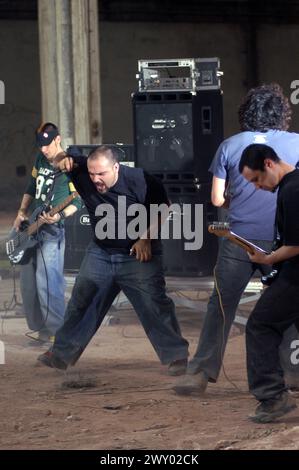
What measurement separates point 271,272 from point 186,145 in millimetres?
3624

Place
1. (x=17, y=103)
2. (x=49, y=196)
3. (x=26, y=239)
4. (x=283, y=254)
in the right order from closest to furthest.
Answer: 1. (x=283, y=254)
2. (x=49, y=196)
3. (x=26, y=239)
4. (x=17, y=103)

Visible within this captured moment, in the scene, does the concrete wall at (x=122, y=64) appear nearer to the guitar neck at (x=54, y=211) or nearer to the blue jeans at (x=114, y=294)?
the guitar neck at (x=54, y=211)

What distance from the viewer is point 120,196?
784 centimetres

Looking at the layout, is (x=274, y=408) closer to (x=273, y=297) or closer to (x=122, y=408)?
(x=273, y=297)

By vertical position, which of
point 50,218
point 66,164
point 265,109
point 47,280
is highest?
point 265,109

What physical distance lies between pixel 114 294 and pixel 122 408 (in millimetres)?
1124

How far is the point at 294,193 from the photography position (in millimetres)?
6203

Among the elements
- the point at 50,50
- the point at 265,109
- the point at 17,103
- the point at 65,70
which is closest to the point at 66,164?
the point at 265,109

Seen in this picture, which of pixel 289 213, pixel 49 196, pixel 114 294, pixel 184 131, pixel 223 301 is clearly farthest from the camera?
pixel 184 131

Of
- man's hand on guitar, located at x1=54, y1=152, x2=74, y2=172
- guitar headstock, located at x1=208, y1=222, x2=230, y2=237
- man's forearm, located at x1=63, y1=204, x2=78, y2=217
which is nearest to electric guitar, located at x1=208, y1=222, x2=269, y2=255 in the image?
guitar headstock, located at x1=208, y1=222, x2=230, y2=237

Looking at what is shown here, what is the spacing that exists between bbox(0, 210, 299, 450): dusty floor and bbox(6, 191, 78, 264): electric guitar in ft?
2.79

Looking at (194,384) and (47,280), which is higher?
(47,280)
